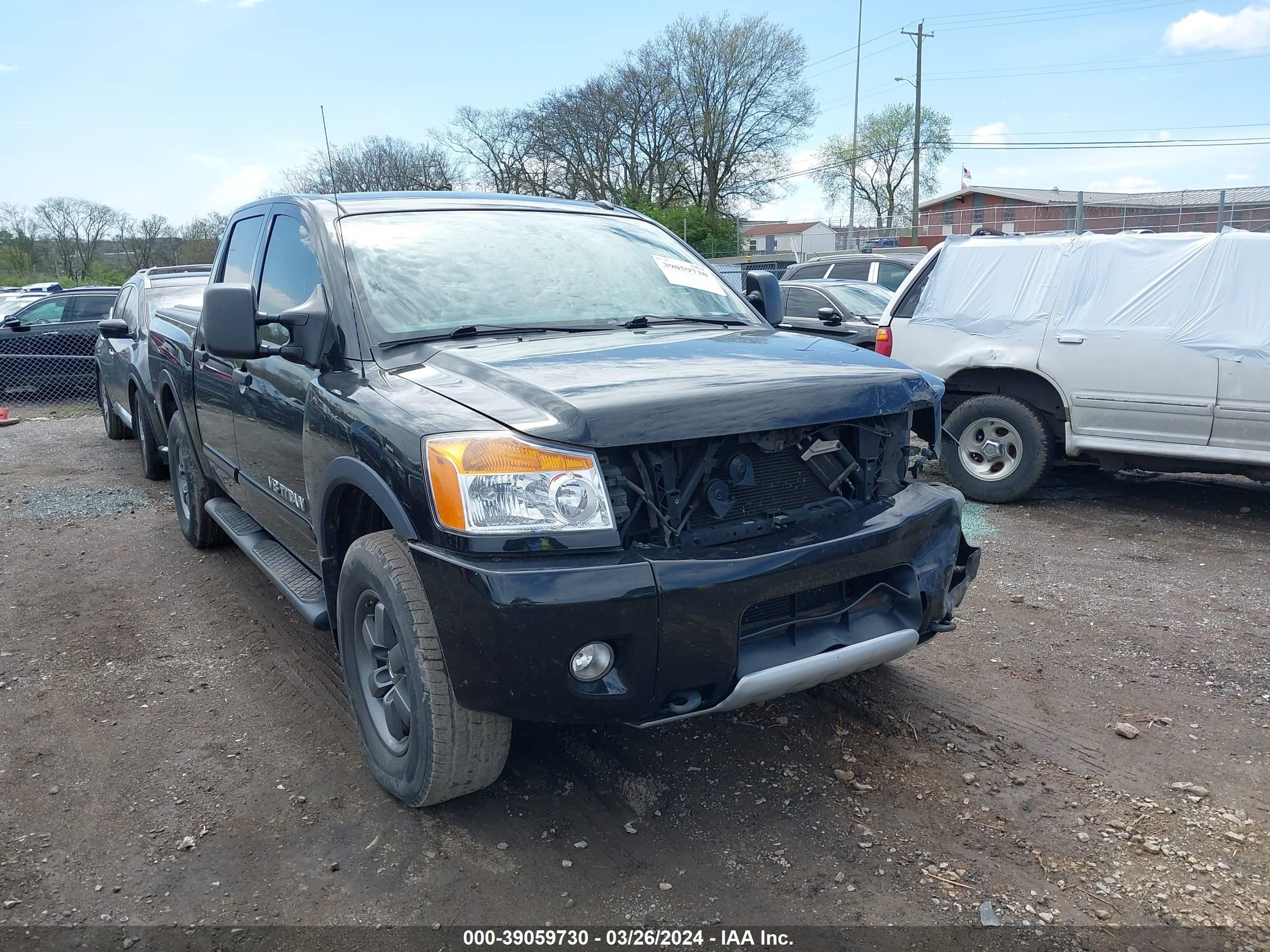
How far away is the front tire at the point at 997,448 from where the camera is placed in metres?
6.82

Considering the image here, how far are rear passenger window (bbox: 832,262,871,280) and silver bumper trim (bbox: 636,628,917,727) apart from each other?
14465mm

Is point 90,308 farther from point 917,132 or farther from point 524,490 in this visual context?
point 917,132

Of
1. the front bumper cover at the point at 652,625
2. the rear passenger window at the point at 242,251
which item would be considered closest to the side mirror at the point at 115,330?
the rear passenger window at the point at 242,251

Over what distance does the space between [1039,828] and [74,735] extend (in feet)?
11.1

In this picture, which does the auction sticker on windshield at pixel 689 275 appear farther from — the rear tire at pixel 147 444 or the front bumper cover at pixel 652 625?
the rear tire at pixel 147 444

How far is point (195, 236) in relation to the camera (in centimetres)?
4825

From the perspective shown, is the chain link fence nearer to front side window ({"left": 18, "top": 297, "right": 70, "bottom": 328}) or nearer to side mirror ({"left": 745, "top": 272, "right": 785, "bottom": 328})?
front side window ({"left": 18, "top": 297, "right": 70, "bottom": 328})

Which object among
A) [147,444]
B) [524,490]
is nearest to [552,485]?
[524,490]

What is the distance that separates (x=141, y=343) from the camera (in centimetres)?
716

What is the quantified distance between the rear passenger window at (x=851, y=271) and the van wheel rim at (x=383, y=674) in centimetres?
1464

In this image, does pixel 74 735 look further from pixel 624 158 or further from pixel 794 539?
pixel 624 158

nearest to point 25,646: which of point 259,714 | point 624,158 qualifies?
point 259,714

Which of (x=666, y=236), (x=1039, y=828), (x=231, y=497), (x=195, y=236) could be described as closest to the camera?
(x=1039, y=828)

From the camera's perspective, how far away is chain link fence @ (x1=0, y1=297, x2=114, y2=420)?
14148 millimetres
